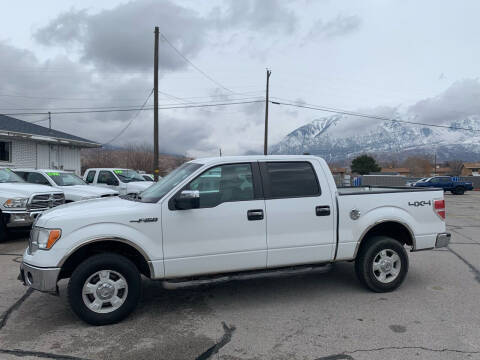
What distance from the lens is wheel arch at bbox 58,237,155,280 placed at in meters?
4.19

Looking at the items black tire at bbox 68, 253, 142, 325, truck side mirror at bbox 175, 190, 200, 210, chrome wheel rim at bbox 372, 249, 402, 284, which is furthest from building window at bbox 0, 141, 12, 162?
chrome wheel rim at bbox 372, 249, 402, 284

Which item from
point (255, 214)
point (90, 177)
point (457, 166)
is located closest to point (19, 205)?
point (255, 214)

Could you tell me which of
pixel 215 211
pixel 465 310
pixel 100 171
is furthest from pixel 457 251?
pixel 100 171

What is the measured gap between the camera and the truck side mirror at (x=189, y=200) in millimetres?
4285

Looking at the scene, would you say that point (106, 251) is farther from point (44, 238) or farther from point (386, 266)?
point (386, 266)

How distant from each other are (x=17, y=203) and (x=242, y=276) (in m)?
6.51

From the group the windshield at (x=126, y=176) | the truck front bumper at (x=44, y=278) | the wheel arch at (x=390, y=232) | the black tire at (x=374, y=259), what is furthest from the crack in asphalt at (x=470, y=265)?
the windshield at (x=126, y=176)

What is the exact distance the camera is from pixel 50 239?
411 centimetres

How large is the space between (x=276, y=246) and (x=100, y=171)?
12386 mm

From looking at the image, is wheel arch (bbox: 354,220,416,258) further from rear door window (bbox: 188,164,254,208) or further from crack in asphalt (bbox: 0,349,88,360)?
crack in asphalt (bbox: 0,349,88,360)

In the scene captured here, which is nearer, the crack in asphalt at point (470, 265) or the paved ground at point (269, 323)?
the paved ground at point (269, 323)

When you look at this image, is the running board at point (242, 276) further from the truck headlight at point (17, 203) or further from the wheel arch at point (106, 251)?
the truck headlight at point (17, 203)

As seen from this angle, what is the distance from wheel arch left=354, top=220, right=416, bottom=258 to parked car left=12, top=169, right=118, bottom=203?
8.34 meters

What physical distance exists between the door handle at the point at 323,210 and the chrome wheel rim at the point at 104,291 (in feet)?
8.01
